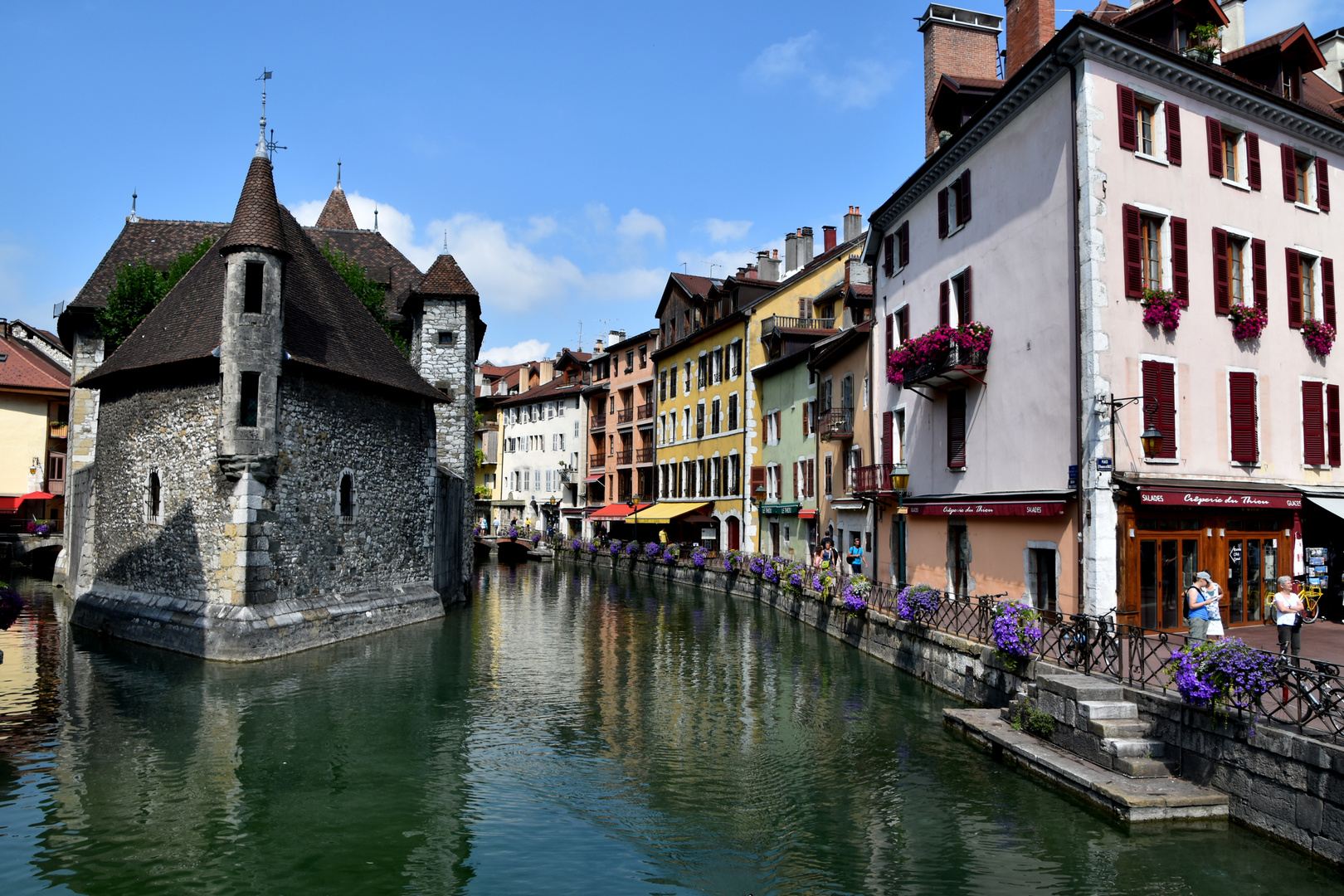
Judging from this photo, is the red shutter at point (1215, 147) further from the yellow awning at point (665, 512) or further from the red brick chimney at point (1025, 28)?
the yellow awning at point (665, 512)

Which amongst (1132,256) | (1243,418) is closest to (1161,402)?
(1243,418)

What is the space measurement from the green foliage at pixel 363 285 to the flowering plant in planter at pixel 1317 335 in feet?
80.6

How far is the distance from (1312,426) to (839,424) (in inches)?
524

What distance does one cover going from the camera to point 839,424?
28906 millimetres

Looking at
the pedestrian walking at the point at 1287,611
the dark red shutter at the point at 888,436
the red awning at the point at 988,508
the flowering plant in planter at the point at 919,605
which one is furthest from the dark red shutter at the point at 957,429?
the pedestrian walking at the point at 1287,611

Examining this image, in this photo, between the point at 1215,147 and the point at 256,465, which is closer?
the point at 1215,147

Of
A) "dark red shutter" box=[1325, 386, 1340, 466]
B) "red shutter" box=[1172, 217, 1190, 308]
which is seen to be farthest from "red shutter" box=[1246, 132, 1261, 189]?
"dark red shutter" box=[1325, 386, 1340, 466]

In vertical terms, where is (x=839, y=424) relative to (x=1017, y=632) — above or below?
above

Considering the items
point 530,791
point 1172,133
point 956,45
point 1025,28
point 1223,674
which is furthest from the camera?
point 956,45

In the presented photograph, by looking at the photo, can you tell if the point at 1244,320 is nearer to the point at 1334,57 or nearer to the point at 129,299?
the point at 1334,57

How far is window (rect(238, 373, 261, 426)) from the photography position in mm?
18656

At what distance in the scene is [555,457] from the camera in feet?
211

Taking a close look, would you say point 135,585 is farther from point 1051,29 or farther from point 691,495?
point 691,495

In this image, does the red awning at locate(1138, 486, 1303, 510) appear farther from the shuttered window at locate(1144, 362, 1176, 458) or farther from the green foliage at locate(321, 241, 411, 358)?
the green foliage at locate(321, 241, 411, 358)
